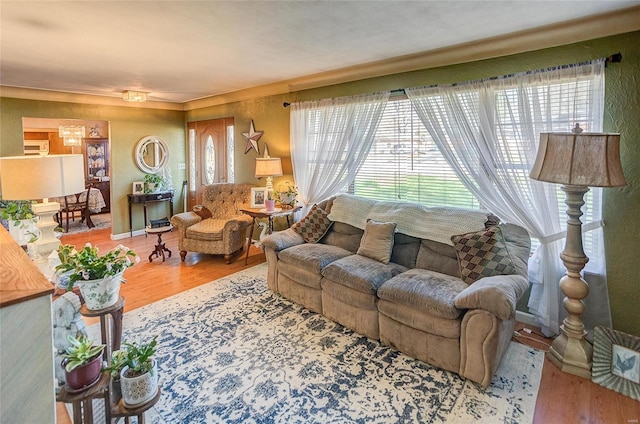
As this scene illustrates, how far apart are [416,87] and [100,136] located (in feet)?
27.7

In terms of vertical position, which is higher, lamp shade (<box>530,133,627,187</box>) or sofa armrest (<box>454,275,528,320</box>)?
lamp shade (<box>530,133,627,187</box>)

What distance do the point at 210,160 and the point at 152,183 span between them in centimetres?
115

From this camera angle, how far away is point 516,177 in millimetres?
2930

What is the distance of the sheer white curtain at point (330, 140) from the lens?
12.8ft

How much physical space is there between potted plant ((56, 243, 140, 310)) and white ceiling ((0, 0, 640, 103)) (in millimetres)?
1623

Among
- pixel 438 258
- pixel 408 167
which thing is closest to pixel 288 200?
pixel 408 167

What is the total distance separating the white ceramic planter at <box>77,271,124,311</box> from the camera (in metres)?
1.65

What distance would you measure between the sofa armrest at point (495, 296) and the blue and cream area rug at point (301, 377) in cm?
53

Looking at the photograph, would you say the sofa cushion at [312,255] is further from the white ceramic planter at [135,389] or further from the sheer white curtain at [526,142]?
the white ceramic planter at [135,389]

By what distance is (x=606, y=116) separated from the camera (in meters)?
2.56

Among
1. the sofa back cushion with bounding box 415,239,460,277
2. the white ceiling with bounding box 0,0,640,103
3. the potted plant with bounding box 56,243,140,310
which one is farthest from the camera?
the sofa back cushion with bounding box 415,239,460,277

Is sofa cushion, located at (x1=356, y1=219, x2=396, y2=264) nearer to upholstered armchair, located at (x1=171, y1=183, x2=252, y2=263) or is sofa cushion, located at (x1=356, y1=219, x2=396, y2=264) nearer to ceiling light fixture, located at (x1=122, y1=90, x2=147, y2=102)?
upholstered armchair, located at (x1=171, y1=183, x2=252, y2=263)

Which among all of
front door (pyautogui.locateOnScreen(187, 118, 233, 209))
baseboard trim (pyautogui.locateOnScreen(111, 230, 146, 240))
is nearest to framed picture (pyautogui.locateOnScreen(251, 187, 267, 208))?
front door (pyautogui.locateOnScreen(187, 118, 233, 209))

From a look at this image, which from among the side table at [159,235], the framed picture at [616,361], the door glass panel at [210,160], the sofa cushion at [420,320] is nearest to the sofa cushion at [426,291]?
the sofa cushion at [420,320]
